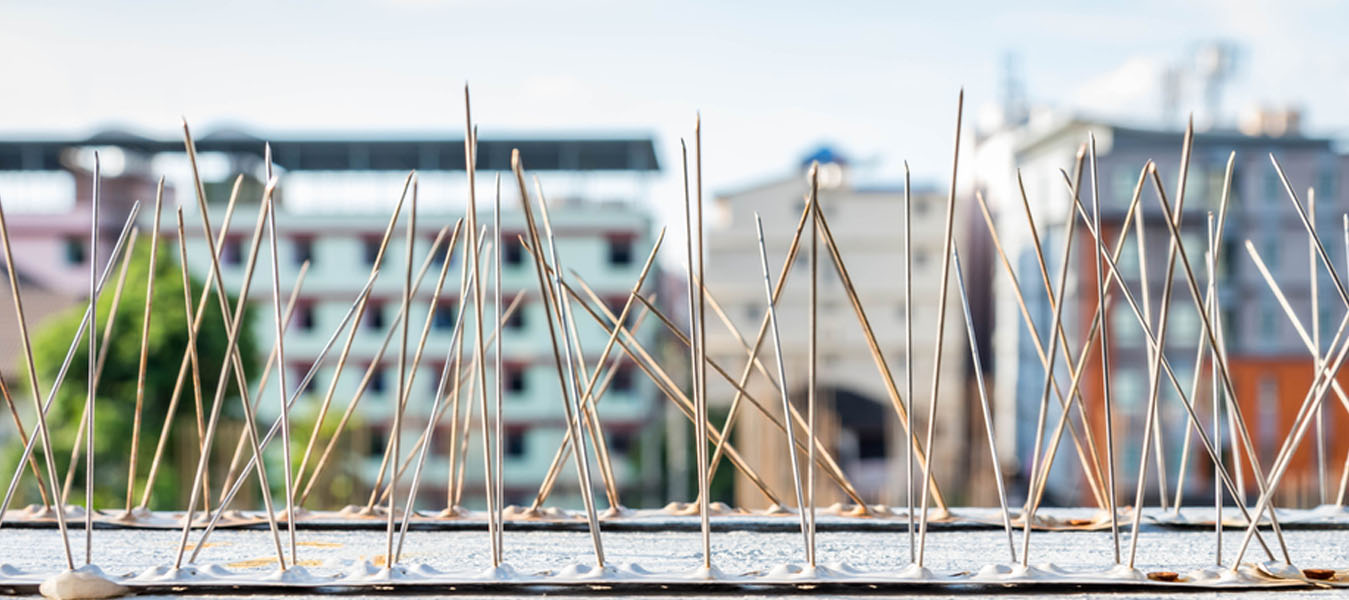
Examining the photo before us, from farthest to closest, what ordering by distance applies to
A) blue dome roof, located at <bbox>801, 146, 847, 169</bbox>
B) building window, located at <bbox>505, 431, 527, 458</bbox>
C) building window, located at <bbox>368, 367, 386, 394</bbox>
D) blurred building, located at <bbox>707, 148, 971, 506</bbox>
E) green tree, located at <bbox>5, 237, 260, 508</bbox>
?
blue dome roof, located at <bbox>801, 146, 847, 169</bbox>, blurred building, located at <bbox>707, 148, 971, 506</bbox>, building window, located at <bbox>505, 431, 527, 458</bbox>, building window, located at <bbox>368, 367, 386, 394</bbox>, green tree, located at <bbox>5, 237, 260, 508</bbox>

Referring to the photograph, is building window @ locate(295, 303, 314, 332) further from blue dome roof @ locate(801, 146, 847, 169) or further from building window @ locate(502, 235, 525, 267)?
blue dome roof @ locate(801, 146, 847, 169)

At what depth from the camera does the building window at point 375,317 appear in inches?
481

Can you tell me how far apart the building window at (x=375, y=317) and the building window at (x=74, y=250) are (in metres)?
3.55

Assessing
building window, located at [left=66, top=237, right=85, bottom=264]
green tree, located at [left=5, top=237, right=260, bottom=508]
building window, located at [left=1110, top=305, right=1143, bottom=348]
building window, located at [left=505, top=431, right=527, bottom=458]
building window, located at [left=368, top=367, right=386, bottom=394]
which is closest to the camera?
green tree, located at [left=5, top=237, right=260, bottom=508]

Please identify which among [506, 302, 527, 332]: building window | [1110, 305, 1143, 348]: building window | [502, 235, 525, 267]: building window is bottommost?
[1110, 305, 1143, 348]: building window

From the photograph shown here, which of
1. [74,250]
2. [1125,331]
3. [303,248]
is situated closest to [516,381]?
[303,248]

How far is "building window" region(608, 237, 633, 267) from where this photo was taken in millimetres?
12039

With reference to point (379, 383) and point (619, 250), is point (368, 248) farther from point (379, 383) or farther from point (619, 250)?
point (619, 250)

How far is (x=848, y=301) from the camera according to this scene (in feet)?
46.2

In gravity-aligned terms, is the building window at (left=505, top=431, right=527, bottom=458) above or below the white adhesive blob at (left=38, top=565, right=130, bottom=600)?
below

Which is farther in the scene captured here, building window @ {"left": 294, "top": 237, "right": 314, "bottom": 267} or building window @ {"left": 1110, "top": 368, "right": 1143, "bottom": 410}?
building window @ {"left": 294, "top": 237, "right": 314, "bottom": 267}

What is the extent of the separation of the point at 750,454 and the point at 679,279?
16310mm

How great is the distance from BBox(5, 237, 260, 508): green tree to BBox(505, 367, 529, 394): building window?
12.5ft

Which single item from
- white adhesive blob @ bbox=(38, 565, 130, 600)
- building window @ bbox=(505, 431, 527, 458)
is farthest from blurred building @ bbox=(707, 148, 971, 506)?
white adhesive blob @ bbox=(38, 565, 130, 600)
